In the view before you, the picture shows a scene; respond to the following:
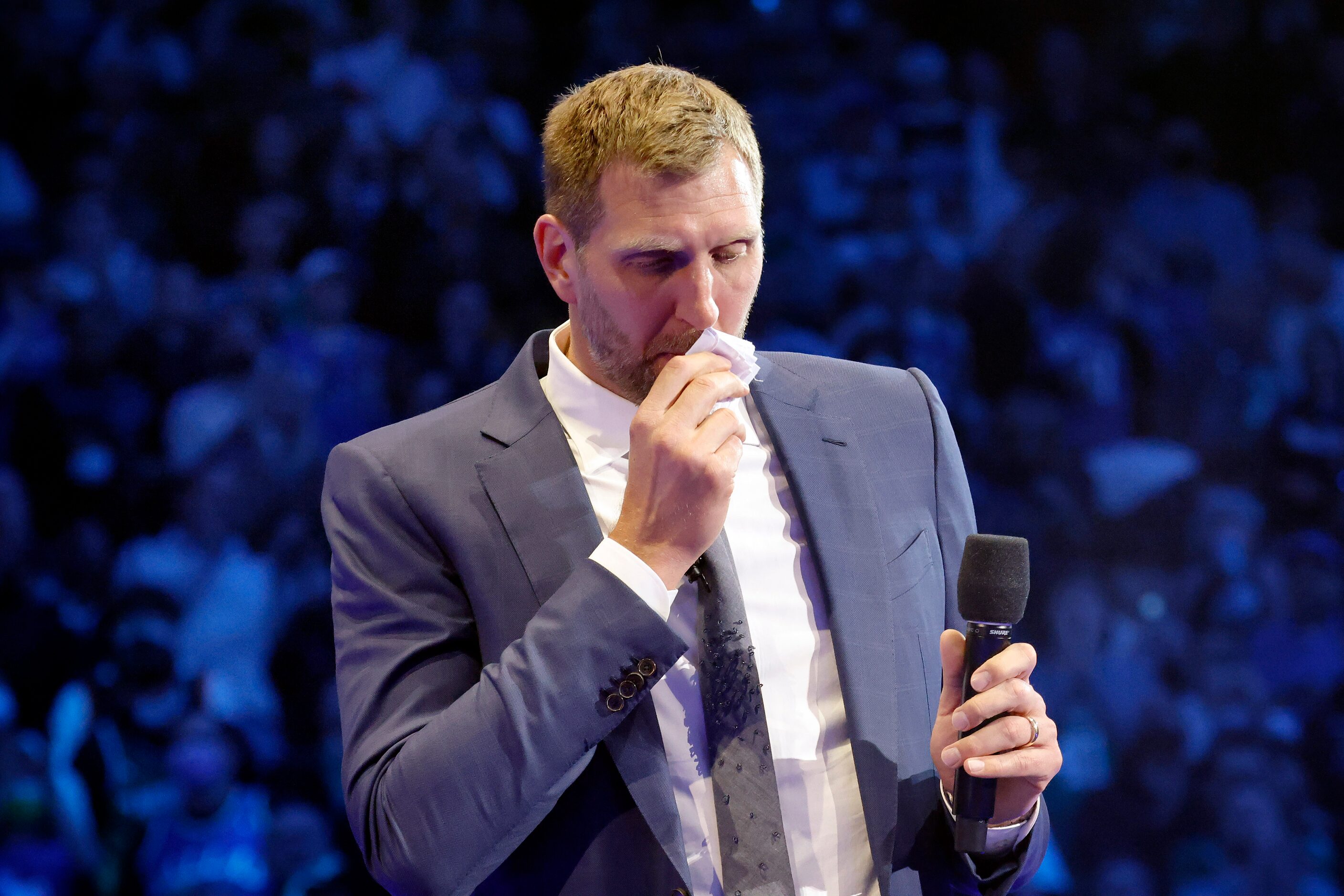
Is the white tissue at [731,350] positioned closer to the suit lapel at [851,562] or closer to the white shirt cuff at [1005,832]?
the suit lapel at [851,562]

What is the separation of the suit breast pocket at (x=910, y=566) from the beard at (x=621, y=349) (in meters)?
Result: 0.37

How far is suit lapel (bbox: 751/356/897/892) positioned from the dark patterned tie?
107 mm

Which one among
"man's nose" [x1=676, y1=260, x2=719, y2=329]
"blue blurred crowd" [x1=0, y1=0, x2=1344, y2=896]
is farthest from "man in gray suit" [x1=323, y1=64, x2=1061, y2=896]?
"blue blurred crowd" [x1=0, y1=0, x2=1344, y2=896]

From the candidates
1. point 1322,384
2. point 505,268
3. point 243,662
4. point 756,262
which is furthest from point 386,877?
point 1322,384

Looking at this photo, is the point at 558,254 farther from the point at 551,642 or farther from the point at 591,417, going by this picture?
the point at 551,642

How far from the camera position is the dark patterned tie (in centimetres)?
116

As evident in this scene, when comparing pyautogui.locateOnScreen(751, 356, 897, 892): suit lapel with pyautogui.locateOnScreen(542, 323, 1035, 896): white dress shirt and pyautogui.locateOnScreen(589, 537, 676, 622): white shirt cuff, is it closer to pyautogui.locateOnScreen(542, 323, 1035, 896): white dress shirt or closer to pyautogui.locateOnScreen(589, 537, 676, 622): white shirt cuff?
pyautogui.locateOnScreen(542, 323, 1035, 896): white dress shirt

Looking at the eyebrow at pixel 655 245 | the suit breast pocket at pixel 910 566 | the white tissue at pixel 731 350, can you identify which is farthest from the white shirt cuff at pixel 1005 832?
the eyebrow at pixel 655 245

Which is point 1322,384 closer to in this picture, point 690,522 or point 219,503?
point 690,522

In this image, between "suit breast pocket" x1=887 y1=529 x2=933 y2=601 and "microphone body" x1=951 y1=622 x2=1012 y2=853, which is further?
"suit breast pocket" x1=887 y1=529 x2=933 y2=601

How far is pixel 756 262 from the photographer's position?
1312 millimetres

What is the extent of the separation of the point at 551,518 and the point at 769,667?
0.30m

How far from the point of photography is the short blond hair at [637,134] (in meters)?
1.28

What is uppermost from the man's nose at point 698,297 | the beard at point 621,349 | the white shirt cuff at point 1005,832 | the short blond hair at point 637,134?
the short blond hair at point 637,134
